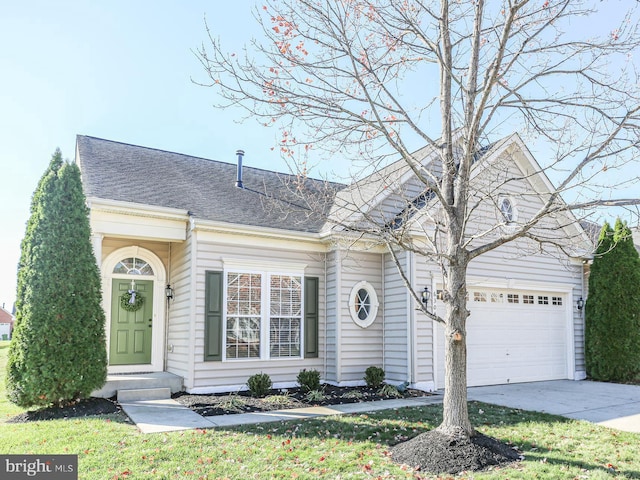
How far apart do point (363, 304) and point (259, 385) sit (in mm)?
2944

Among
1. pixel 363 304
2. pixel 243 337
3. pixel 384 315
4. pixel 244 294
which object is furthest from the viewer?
pixel 384 315

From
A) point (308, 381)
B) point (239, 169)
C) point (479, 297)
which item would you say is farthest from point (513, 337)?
point (239, 169)

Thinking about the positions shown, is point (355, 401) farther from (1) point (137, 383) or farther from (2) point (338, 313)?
(1) point (137, 383)

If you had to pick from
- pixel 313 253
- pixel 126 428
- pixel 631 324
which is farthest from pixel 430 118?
pixel 631 324

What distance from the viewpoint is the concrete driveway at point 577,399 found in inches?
289

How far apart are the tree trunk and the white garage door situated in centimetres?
453

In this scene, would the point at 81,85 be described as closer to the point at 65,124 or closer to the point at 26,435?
the point at 65,124

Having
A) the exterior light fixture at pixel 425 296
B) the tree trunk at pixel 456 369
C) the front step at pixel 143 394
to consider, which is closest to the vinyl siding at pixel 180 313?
the front step at pixel 143 394

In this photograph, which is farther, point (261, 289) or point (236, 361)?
point (261, 289)

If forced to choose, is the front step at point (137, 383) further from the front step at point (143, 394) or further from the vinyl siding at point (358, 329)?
the vinyl siding at point (358, 329)

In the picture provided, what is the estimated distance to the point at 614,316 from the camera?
11.7 m

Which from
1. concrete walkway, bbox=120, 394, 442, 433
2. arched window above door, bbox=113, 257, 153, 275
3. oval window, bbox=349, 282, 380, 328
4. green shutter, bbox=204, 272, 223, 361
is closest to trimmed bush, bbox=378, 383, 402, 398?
concrete walkway, bbox=120, 394, 442, 433

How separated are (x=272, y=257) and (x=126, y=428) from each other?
4.45 metres

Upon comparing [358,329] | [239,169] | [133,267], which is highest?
[239,169]
